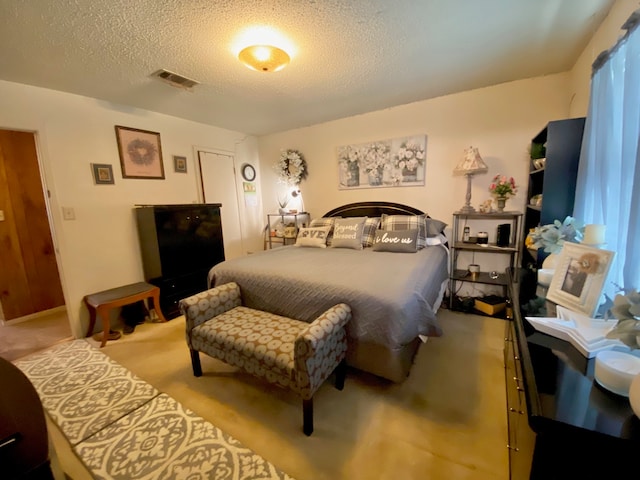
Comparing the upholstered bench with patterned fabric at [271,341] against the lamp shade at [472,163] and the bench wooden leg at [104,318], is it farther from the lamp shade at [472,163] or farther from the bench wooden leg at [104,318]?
the lamp shade at [472,163]

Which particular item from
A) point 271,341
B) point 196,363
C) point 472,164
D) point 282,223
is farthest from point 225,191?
point 472,164

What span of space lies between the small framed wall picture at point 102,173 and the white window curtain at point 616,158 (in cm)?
399

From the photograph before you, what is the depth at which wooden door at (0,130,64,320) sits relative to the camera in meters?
3.09

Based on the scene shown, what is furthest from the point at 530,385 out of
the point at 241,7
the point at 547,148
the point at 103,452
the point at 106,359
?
the point at 106,359

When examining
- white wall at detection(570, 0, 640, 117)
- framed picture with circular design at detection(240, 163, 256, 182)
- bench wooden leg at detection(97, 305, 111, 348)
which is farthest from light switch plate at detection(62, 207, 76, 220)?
white wall at detection(570, 0, 640, 117)

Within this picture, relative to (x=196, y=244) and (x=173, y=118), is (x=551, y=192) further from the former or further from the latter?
(x=173, y=118)

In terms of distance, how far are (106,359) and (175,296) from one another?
89 centimetres

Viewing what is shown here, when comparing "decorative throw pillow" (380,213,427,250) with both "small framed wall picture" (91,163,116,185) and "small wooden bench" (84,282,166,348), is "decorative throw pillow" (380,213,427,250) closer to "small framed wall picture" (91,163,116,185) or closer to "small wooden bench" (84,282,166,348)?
"small wooden bench" (84,282,166,348)

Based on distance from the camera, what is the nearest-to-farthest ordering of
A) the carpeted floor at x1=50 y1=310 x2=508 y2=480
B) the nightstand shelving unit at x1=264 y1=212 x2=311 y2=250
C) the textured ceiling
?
1. the carpeted floor at x1=50 y1=310 x2=508 y2=480
2. the textured ceiling
3. the nightstand shelving unit at x1=264 y1=212 x2=311 y2=250

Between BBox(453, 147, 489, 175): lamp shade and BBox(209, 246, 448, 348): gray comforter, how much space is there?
2.95ft

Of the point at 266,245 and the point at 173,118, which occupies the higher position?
the point at 173,118

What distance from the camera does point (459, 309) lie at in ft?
9.52

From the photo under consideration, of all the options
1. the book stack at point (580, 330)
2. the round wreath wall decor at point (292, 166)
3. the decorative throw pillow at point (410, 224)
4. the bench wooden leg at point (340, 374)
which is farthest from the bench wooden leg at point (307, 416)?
the round wreath wall decor at point (292, 166)

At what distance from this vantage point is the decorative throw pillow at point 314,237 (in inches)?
123
